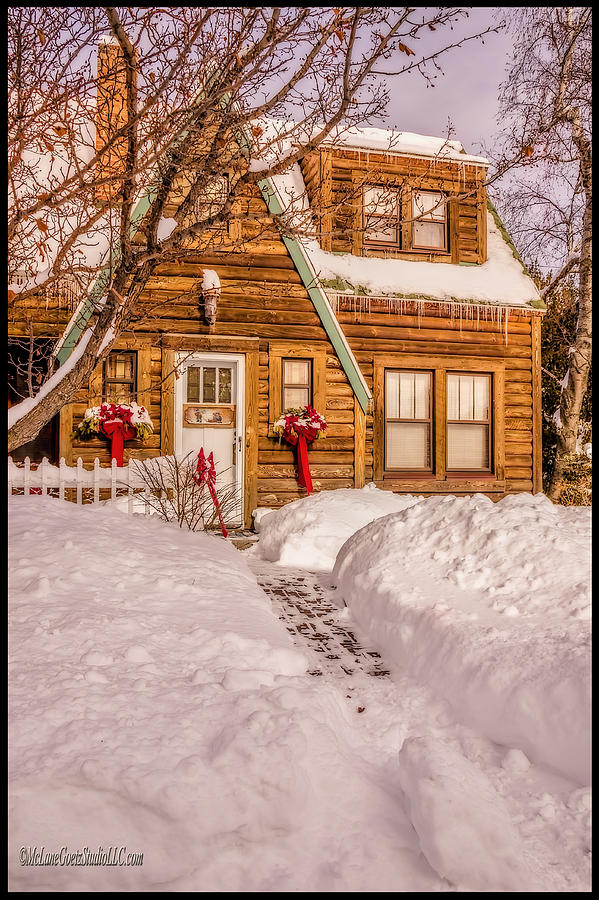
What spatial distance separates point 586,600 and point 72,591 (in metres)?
3.18

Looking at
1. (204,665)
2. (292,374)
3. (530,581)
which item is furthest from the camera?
(292,374)

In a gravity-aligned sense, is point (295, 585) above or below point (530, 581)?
below

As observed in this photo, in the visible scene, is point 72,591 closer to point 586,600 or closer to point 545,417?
point 586,600

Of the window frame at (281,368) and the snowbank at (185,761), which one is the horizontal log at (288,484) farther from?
the snowbank at (185,761)

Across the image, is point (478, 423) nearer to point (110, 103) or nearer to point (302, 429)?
point (302, 429)

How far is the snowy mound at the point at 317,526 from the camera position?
6.91m

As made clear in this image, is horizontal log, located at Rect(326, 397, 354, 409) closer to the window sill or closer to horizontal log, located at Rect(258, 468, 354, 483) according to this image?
horizontal log, located at Rect(258, 468, 354, 483)

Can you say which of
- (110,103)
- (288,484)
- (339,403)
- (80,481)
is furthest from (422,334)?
(110,103)

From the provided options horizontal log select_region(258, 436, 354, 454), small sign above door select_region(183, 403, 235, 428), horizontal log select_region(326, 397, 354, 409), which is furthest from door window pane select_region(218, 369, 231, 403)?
horizontal log select_region(326, 397, 354, 409)

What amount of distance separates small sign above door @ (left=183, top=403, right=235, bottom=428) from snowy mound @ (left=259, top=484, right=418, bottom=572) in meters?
2.27

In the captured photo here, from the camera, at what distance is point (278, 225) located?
4191mm

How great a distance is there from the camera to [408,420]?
11461 millimetres

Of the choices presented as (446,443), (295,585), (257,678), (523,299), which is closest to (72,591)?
(257,678)

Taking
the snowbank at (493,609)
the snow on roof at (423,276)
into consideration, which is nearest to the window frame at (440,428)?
the snow on roof at (423,276)
